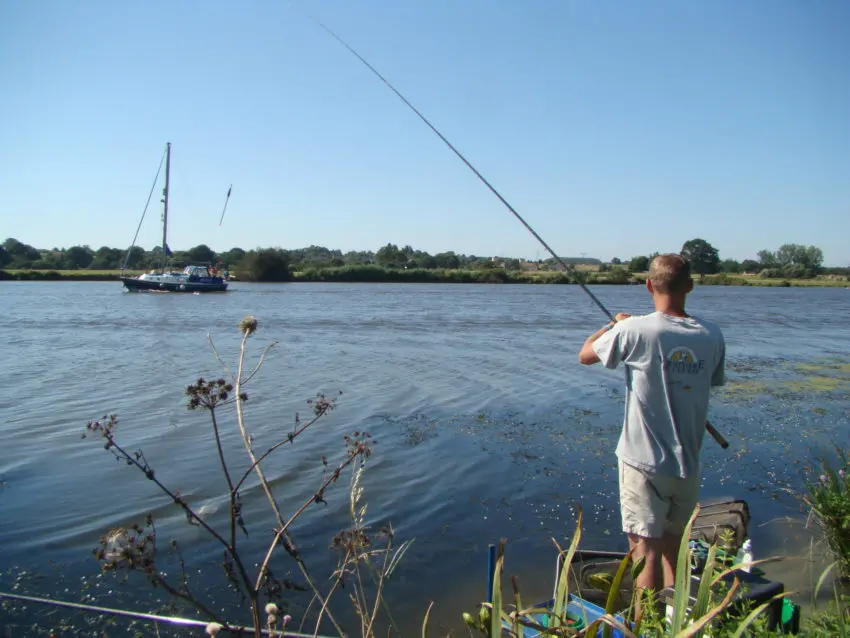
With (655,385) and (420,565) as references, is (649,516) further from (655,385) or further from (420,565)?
(420,565)

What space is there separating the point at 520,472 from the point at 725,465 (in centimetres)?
257

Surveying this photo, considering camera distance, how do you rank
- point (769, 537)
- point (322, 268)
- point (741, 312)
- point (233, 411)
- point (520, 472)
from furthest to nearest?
1. point (322, 268)
2. point (741, 312)
3. point (233, 411)
4. point (520, 472)
5. point (769, 537)

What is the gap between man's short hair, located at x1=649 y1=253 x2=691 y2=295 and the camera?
12.4 feet

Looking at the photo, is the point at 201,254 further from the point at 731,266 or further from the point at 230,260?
the point at 731,266

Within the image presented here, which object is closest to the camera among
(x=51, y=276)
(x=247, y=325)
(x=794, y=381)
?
(x=247, y=325)

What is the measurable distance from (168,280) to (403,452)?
52930 mm

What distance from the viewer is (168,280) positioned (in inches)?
2242

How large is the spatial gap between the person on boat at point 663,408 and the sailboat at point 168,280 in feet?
187

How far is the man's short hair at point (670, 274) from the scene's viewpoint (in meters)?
3.79

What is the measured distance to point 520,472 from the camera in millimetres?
8016

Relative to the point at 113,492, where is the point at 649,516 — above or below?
above

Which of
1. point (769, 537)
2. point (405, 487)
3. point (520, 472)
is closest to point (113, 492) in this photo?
point (405, 487)

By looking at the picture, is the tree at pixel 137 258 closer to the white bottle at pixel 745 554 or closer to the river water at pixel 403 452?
the river water at pixel 403 452

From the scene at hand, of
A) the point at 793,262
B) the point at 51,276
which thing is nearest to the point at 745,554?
the point at 51,276
